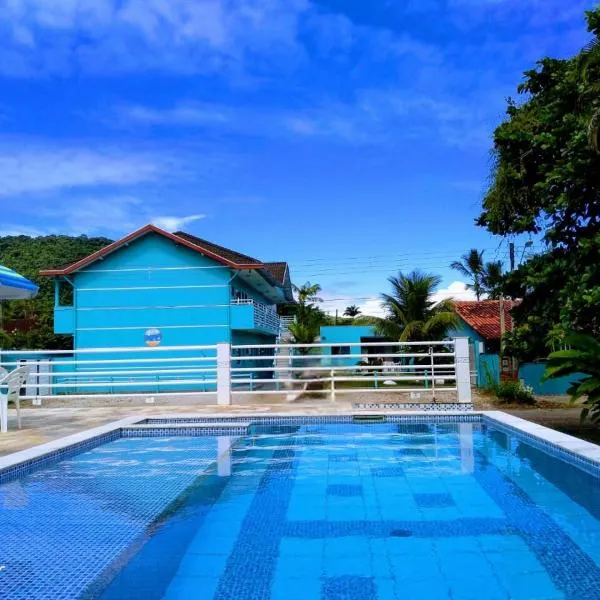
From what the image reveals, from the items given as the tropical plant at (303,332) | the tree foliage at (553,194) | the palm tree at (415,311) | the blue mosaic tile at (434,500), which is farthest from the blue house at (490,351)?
the blue mosaic tile at (434,500)

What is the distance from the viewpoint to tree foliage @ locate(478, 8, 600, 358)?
29.7ft

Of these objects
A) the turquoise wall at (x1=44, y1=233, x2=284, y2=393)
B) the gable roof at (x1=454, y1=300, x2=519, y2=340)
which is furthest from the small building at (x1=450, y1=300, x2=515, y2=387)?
the turquoise wall at (x1=44, y1=233, x2=284, y2=393)

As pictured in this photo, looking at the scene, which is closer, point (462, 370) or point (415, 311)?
point (462, 370)

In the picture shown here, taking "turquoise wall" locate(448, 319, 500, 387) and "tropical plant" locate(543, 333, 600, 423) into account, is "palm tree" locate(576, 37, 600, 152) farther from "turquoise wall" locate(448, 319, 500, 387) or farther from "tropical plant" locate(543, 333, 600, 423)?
"turquoise wall" locate(448, 319, 500, 387)

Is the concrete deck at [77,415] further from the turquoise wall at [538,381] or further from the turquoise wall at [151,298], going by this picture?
the turquoise wall at [151,298]

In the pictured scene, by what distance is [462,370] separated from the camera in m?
12.2

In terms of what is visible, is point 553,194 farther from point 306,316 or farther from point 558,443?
point 306,316

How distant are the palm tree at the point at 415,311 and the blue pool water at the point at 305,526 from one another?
18.5 m

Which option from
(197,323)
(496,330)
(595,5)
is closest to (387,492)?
(595,5)

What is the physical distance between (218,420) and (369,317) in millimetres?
19621

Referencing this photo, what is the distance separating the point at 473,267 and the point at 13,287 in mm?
31900

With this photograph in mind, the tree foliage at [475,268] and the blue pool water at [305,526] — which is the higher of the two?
the tree foliage at [475,268]

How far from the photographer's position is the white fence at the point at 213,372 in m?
12.8

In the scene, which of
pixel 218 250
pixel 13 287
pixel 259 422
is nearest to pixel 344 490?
pixel 259 422
